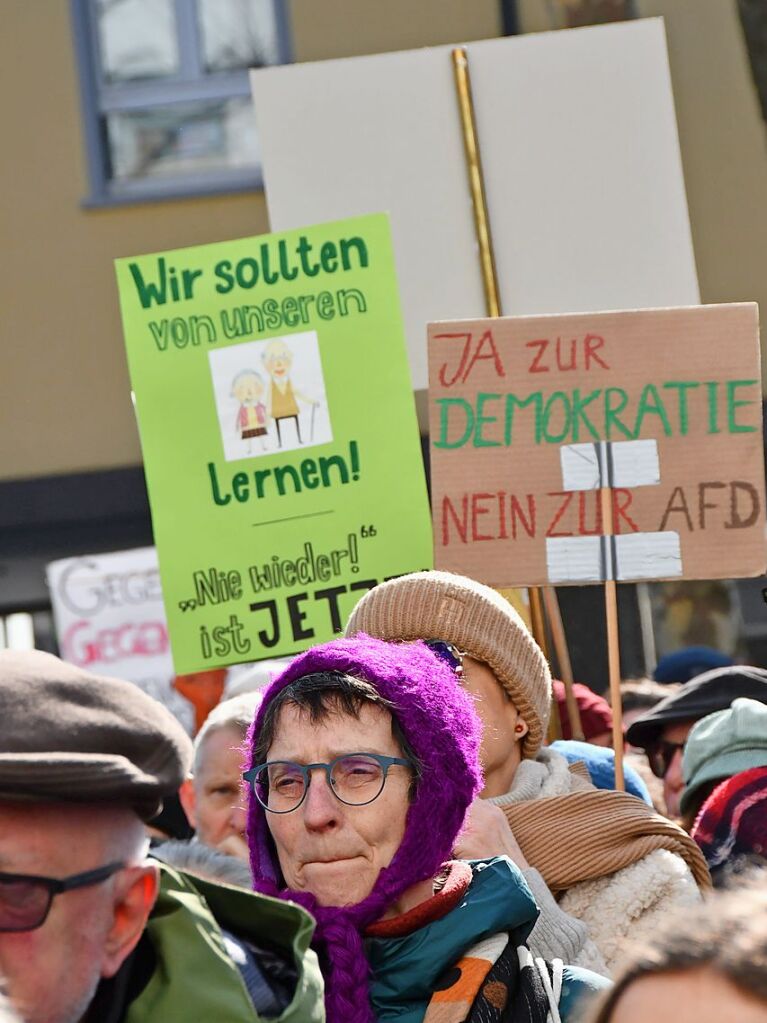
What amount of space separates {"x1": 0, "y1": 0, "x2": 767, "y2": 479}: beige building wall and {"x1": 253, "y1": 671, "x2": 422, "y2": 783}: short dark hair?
22.9ft

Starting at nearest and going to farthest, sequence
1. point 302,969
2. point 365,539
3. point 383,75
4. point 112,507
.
A: point 302,969 < point 365,539 < point 383,75 < point 112,507

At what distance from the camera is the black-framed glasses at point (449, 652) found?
9.00ft

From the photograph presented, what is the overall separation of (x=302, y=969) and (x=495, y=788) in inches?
45.4

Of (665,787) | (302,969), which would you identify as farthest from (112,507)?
(302,969)

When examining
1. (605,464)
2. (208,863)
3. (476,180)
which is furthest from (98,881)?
(476,180)

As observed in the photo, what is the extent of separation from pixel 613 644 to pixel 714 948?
2.53 metres

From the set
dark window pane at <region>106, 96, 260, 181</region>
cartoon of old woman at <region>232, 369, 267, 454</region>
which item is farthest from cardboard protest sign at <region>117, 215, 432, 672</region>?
dark window pane at <region>106, 96, 260, 181</region>

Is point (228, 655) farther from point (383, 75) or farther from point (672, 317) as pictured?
point (383, 75)

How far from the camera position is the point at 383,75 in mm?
5574

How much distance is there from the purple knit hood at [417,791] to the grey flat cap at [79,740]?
1.89 feet

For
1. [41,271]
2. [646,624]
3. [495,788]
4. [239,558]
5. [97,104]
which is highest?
[97,104]

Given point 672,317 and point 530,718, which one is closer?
point 530,718

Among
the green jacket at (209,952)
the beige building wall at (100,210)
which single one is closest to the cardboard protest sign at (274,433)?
the green jacket at (209,952)

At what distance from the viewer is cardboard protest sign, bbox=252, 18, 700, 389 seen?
5.56 m
